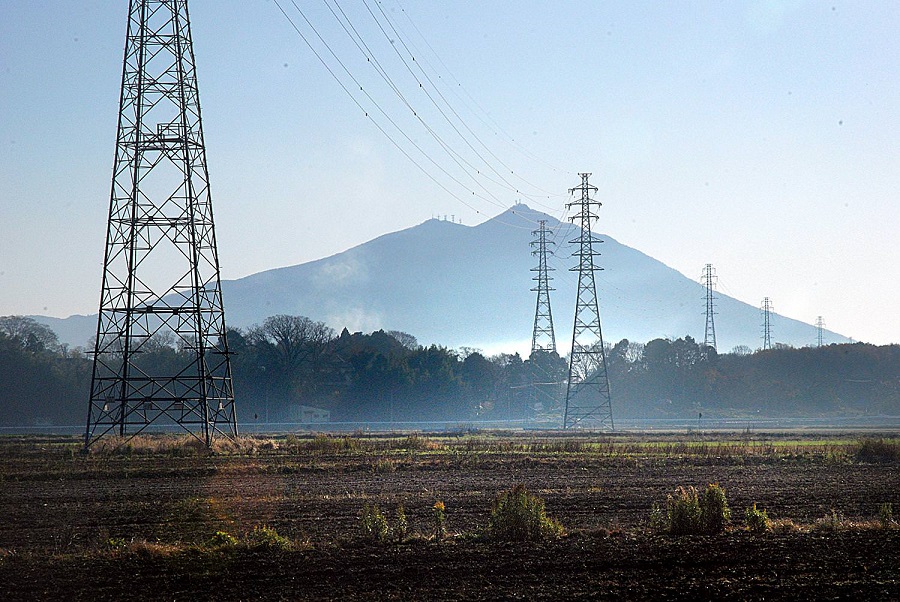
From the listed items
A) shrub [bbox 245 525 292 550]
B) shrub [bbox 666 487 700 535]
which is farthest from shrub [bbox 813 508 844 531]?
shrub [bbox 245 525 292 550]

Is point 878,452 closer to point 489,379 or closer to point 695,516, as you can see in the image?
point 695,516

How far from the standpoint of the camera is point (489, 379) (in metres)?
122

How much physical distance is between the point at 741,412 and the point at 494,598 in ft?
364

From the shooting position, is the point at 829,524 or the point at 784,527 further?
the point at 829,524

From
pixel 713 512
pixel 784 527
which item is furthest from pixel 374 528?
pixel 784 527

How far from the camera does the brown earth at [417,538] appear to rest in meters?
14.1

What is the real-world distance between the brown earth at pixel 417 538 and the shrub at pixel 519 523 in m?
0.43

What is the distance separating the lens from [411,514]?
865 inches

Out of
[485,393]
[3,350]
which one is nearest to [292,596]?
[3,350]

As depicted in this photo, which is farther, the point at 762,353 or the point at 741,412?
the point at 762,353

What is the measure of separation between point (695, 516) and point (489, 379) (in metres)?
103

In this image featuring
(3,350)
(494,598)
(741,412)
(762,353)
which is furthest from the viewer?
(762,353)

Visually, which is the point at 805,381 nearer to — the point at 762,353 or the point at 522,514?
the point at 762,353

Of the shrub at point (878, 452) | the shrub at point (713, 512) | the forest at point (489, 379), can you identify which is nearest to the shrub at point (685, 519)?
the shrub at point (713, 512)
